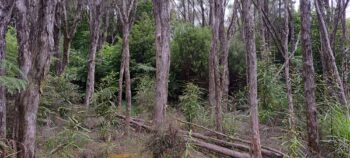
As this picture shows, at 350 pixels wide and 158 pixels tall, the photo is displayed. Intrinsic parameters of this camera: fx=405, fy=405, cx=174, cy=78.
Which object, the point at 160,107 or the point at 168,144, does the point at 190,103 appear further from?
the point at 168,144

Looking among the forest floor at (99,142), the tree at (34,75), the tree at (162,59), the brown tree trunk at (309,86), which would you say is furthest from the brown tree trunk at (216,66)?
the tree at (34,75)

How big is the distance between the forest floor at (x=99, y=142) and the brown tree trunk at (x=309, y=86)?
554 millimetres

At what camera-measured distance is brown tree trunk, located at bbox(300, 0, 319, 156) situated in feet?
24.0

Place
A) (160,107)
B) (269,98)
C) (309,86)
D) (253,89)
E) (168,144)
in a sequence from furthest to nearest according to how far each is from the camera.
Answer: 1. (269,98)
2. (160,107)
3. (309,86)
4. (168,144)
5. (253,89)

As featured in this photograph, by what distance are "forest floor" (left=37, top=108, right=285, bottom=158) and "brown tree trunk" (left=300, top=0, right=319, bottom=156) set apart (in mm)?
554

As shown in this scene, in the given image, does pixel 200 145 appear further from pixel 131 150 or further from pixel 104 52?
pixel 104 52

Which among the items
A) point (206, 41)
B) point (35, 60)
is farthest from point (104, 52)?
point (35, 60)

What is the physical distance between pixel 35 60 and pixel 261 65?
9.00m

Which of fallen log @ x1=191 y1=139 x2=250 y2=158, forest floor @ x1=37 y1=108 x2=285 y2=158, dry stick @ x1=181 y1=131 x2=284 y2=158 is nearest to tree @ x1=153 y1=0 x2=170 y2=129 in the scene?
forest floor @ x1=37 y1=108 x2=285 y2=158

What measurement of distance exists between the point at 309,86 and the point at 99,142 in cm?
445

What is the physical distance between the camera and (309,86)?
7.43 meters

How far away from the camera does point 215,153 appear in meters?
8.62

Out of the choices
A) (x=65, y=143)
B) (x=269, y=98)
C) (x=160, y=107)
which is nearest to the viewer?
(x=65, y=143)

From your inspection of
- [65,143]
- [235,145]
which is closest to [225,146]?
[235,145]
